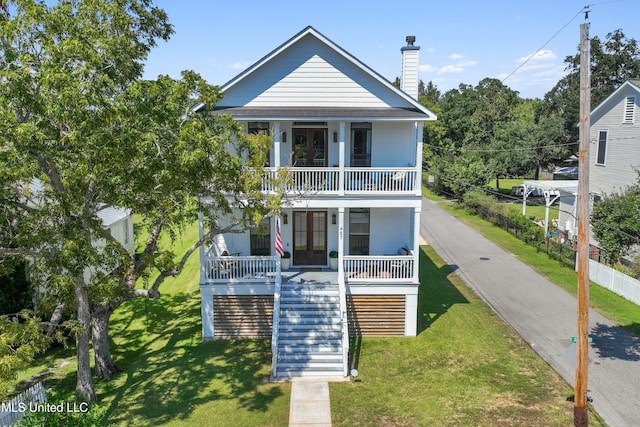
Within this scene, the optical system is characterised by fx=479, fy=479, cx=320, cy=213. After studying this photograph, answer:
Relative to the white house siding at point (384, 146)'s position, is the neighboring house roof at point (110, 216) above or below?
below

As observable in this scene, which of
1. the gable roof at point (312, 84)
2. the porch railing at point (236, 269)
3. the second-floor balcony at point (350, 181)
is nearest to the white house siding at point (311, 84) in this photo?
the gable roof at point (312, 84)

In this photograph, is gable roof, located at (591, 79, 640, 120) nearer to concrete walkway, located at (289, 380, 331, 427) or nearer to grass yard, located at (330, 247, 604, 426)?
grass yard, located at (330, 247, 604, 426)

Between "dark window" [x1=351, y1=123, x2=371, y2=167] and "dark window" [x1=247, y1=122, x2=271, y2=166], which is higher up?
"dark window" [x1=247, y1=122, x2=271, y2=166]

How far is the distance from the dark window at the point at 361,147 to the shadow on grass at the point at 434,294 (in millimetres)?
6473

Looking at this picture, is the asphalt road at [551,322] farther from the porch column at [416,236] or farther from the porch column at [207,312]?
the porch column at [207,312]

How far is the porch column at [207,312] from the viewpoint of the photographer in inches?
664

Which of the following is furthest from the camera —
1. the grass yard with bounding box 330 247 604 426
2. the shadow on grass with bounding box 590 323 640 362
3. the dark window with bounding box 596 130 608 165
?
the dark window with bounding box 596 130 608 165

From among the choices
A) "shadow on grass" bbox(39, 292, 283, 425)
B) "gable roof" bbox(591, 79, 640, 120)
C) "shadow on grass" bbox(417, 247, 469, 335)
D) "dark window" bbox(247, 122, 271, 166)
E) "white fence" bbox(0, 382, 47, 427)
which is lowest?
"shadow on grass" bbox(39, 292, 283, 425)

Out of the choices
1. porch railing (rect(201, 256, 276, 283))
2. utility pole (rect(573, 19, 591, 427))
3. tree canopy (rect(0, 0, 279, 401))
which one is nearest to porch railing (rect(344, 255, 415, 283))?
porch railing (rect(201, 256, 276, 283))

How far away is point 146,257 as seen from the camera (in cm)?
1242

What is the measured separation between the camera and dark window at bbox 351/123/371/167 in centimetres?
1872

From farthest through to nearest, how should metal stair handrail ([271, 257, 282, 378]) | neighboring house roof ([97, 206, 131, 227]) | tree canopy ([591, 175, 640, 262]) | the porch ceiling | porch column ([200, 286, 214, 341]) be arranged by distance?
neighboring house roof ([97, 206, 131, 227]) → tree canopy ([591, 175, 640, 262]) → porch column ([200, 286, 214, 341]) → the porch ceiling → metal stair handrail ([271, 257, 282, 378])

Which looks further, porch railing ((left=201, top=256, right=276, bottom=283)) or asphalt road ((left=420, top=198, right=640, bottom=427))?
porch railing ((left=201, top=256, right=276, bottom=283))

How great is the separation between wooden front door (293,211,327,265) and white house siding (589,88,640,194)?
54.7ft
